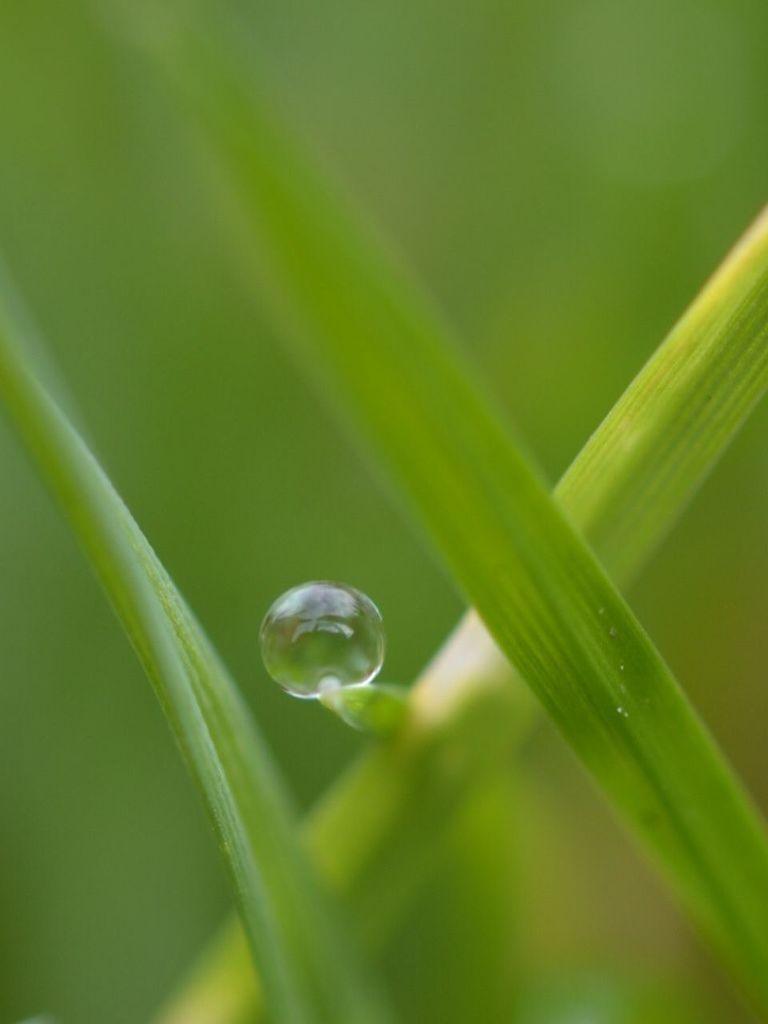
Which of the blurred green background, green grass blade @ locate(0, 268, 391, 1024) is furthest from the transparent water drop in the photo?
the blurred green background

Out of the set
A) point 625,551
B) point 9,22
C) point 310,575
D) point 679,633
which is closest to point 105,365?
point 310,575

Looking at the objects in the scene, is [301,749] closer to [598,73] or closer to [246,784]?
[246,784]

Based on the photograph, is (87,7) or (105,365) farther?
(87,7)

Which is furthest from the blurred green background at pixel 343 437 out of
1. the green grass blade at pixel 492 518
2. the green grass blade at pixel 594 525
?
the green grass blade at pixel 492 518

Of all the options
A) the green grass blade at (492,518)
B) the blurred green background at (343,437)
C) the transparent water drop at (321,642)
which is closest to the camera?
the green grass blade at (492,518)

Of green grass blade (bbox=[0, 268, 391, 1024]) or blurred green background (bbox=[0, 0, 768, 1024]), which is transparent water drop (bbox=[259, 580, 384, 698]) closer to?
green grass blade (bbox=[0, 268, 391, 1024])

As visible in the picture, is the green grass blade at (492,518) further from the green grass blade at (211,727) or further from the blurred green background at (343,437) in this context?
the blurred green background at (343,437)

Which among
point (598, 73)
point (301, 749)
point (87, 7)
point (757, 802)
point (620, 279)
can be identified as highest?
point (87, 7)
